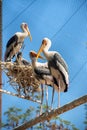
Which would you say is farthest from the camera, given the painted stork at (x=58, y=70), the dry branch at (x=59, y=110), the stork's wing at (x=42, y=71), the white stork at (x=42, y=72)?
the stork's wing at (x=42, y=71)

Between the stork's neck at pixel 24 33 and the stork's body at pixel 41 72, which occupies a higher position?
the stork's neck at pixel 24 33

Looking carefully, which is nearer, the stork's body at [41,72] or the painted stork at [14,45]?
the stork's body at [41,72]

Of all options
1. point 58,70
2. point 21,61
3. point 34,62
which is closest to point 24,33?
point 21,61

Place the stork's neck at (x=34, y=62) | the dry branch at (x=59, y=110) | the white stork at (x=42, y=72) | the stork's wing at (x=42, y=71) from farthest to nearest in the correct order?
the stork's neck at (x=34, y=62) < the stork's wing at (x=42, y=71) < the white stork at (x=42, y=72) < the dry branch at (x=59, y=110)

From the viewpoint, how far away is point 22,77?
10805 millimetres

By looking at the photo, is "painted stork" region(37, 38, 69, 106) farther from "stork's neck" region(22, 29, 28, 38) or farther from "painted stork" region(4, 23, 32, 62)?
"stork's neck" region(22, 29, 28, 38)

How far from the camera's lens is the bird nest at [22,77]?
1067 cm

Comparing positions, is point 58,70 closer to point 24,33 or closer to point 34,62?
point 34,62

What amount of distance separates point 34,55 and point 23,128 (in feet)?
5.89

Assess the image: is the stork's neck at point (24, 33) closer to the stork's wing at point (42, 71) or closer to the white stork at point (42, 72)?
the white stork at point (42, 72)

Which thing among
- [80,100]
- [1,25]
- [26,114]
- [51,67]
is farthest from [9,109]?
[80,100]

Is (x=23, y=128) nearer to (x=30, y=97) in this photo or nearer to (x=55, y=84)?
(x=55, y=84)

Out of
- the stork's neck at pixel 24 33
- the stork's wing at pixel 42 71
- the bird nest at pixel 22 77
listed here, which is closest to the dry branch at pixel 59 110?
the stork's wing at pixel 42 71

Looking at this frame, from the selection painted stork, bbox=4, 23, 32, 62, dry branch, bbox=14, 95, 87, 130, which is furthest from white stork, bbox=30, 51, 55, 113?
painted stork, bbox=4, 23, 32, 62
